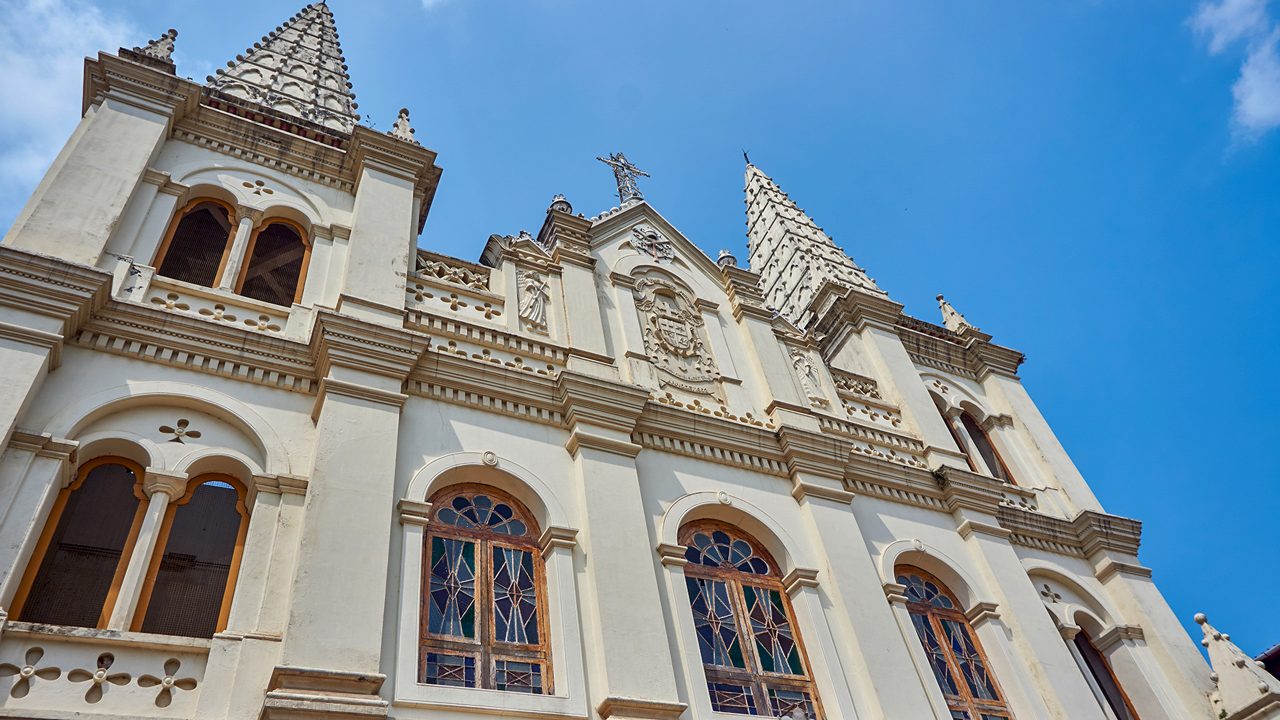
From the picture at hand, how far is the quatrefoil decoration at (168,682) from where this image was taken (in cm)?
759

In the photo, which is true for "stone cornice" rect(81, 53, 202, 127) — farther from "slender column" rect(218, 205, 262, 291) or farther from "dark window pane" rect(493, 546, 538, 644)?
"dark window pane" rect(493, 546, 538, 644)

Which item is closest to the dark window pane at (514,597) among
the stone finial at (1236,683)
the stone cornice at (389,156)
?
the stone cornice at (389,156)

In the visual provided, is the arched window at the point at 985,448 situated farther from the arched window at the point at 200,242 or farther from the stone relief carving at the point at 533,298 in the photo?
the arched window at the point at 200,242

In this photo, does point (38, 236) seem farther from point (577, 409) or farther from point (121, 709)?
point (577, 409)

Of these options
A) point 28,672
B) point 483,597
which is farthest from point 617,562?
point 28,672

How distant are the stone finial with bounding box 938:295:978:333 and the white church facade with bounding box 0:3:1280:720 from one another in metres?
3.08

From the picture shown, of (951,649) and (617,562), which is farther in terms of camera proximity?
(951,649)

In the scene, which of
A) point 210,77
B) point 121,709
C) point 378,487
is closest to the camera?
point 121,709

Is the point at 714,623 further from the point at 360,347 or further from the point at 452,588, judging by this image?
the point at 360,347

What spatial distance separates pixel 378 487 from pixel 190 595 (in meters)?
5.65

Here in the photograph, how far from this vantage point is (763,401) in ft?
46.5

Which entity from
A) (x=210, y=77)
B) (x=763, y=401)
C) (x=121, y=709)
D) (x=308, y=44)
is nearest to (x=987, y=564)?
(x=763, y=401)

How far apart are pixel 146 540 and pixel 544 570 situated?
155 inches

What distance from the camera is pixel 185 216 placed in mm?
12508
